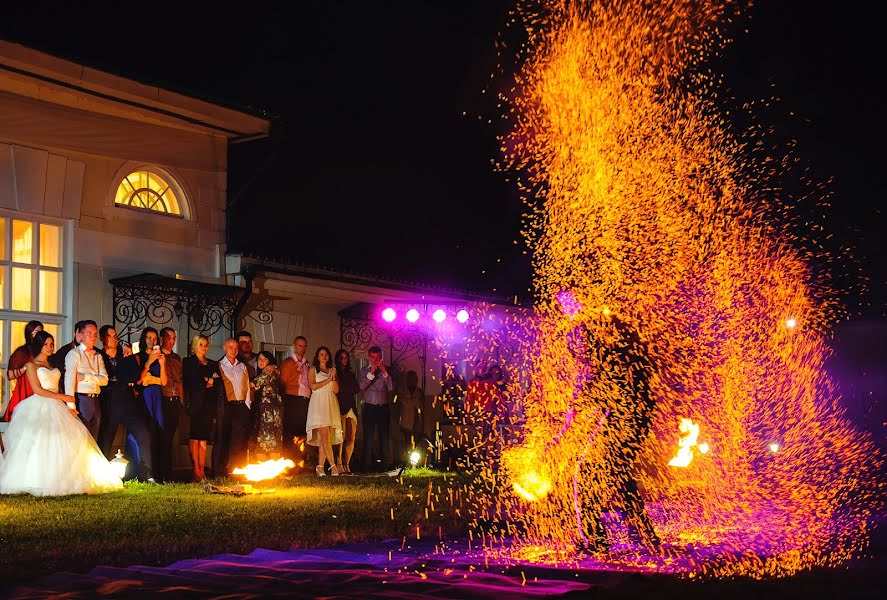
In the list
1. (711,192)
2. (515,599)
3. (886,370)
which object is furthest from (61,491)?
(886,370)

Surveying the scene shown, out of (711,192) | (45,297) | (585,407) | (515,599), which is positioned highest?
(711,192)

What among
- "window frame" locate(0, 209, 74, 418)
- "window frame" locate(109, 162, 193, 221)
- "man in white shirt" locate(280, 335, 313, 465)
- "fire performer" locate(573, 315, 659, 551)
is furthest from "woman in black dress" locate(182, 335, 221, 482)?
"fire performer" locate(573, 315, 659, 551)

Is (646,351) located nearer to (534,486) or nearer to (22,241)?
(534,486)

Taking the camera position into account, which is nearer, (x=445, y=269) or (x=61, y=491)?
(x=61, y=491)

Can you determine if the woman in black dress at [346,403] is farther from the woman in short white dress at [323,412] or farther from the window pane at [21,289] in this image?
the window pane at [21,289]

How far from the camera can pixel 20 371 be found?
13.1 metres

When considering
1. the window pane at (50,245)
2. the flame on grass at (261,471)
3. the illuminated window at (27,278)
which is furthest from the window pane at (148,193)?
the flame on grass at (261,471)

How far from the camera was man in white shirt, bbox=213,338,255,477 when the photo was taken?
1512 centimetres

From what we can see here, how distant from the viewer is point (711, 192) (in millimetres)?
16906

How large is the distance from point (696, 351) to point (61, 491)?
501 inches

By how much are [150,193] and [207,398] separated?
427 centimetres

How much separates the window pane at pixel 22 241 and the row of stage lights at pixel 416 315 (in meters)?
6.51

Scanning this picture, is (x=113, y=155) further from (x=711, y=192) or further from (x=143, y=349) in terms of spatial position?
(x=711, y=192)

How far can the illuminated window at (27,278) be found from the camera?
599 inches
